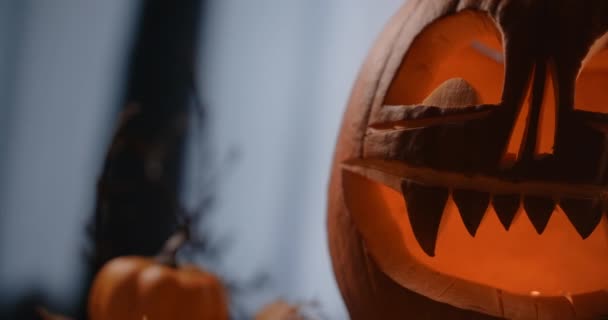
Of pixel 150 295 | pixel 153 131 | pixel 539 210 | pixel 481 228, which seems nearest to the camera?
pixel 539 210

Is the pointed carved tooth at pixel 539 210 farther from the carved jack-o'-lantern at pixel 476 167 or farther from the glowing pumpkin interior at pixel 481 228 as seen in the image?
the glowing pumpkin interior at pixel 481 228

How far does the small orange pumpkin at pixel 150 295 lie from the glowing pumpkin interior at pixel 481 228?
0.42 metres

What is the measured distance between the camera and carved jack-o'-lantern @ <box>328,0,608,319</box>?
688mm

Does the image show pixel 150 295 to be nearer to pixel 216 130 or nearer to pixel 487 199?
pixel 216 130

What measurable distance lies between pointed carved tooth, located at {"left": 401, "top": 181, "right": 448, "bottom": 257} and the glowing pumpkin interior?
0.04 meters

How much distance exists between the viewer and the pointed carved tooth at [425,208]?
2.34ft

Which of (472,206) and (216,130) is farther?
(216,130)

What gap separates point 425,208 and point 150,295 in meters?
0.60

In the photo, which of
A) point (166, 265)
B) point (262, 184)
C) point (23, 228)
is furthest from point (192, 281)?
point (23, 228)

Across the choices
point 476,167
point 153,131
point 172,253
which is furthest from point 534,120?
point 153,131

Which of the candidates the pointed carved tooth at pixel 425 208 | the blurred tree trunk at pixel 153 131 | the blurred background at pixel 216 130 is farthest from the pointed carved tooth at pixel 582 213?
the blurred tree trunk at pixel 153 131

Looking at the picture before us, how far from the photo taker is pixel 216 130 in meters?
1.35

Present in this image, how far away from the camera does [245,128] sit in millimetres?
1340

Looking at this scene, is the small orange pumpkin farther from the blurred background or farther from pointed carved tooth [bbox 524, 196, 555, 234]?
pointed carved tooth [bbox 524, 196, 555, 234]
